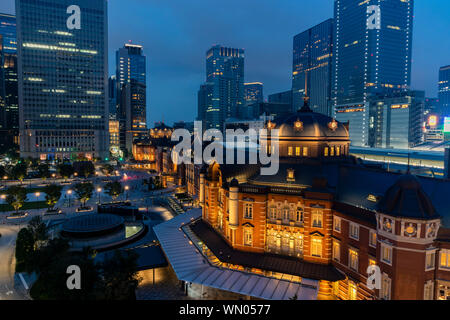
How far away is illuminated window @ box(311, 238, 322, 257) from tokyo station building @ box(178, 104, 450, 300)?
0.13 m

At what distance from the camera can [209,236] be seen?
159 feet

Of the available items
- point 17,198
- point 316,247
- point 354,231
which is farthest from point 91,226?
point 354,231

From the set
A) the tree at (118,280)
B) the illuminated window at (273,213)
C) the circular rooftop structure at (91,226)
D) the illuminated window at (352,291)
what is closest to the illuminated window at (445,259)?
the illuminated window at (352,291)

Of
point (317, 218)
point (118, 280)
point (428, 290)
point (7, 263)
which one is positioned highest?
point (317, 218)

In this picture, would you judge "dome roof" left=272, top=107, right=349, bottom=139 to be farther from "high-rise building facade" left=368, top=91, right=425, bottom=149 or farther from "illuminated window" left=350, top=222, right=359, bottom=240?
"high-rise building facade" left=368, top=91, right=425, bottom=149

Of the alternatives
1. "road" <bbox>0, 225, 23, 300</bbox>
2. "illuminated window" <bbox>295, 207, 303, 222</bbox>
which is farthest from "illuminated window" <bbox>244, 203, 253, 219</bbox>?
"road" <bbox>0, 225, 23, 300</bbox>

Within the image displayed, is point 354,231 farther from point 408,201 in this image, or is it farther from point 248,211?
point 248,211

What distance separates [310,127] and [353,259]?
20.7 metres

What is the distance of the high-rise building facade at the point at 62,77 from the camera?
171m

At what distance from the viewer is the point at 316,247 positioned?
130 ft

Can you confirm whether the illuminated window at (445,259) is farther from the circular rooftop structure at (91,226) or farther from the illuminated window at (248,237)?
the circular rooftop structure at (91,226)

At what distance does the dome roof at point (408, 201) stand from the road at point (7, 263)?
44.4m

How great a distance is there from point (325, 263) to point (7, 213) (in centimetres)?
7509
